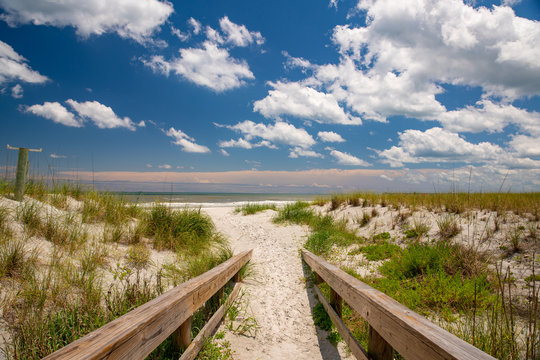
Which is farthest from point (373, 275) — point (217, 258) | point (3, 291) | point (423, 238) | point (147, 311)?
point (3, 291)

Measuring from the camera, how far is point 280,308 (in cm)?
473

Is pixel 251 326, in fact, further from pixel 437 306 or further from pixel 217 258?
pixel 437 306

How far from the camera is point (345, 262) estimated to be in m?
6.70

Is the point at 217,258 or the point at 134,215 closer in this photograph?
the point at 217,258

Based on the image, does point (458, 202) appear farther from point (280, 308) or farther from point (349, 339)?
point (349, 339)

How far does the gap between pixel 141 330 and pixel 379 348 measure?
2.13 meters

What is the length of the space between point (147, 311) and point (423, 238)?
763cm

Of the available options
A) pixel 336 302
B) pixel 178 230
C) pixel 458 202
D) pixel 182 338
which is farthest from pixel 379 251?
pixel 182 338

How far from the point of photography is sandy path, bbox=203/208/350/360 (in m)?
3.51

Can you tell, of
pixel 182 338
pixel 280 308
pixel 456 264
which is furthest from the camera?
pixel 456 264

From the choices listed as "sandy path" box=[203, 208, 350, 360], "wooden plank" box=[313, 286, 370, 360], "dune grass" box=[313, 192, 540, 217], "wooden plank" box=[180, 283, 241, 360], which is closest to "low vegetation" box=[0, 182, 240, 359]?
"wooden plank" box=[180, 283, 241, 360]

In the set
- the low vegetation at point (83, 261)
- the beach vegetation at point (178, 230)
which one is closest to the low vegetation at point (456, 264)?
the low vegetation at point (83, 261)

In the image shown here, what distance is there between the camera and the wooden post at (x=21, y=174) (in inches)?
255

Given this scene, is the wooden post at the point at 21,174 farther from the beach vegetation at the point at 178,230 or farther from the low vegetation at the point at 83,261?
the beach vegetation at the point at 178,230
